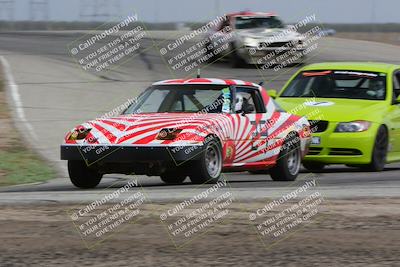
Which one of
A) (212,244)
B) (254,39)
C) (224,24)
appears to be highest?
(212,244)

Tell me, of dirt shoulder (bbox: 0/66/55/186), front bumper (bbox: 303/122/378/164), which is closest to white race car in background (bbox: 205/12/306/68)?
dirt shoulder (bbox: 0/66/55/186)

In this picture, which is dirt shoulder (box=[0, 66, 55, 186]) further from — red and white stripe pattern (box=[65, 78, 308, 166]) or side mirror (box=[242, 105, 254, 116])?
side mirror (box=[242, 105, 254, 116])

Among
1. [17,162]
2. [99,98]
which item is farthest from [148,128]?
[99,98]

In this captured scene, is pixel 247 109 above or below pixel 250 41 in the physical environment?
above

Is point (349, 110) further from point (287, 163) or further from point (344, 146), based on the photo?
point (287, 163)

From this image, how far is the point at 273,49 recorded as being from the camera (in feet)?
90.9

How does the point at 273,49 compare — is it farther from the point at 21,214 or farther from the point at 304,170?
the point at 21,214

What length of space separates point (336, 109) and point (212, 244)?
6.94 metres

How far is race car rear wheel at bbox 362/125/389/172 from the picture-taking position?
1372 centimetres

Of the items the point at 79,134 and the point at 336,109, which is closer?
the point at 79,134

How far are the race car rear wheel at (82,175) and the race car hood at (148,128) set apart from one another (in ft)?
1.05

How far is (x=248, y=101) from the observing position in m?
12.5

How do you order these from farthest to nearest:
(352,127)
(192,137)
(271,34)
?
(271,34)
(352,127)
(192,137)

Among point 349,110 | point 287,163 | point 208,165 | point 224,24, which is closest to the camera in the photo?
point 208,165
